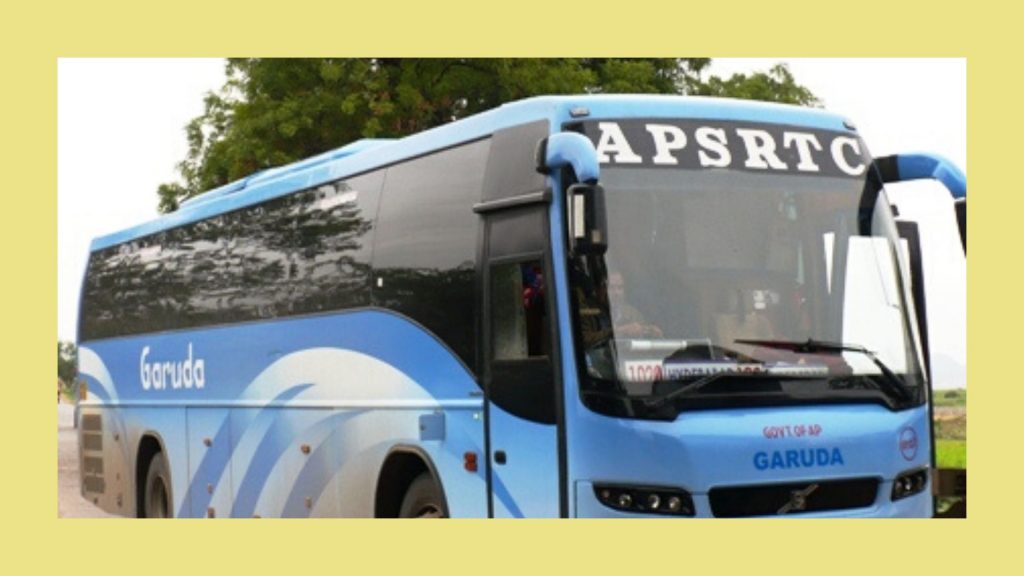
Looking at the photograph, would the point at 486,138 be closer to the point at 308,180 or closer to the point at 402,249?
the point at 402,249

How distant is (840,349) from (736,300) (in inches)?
30.5

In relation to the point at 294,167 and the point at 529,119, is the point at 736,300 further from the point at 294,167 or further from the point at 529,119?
the point at 294,167

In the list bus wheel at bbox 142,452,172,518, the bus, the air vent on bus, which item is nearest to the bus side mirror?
the bus

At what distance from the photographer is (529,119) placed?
11664mm

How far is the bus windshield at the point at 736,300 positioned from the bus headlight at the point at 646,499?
0.46 m

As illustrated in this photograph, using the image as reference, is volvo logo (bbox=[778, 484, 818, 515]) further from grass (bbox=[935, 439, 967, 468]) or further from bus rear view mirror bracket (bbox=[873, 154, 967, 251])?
grass (bbox=[935, 439, 967, 468])

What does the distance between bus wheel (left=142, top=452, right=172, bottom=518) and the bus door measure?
7340 millimetres

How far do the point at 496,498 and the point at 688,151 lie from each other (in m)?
2.61

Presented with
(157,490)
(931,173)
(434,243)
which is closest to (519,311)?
(434,243)

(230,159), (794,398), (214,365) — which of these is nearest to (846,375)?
(794,398)

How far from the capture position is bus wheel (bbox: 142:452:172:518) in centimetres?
1823

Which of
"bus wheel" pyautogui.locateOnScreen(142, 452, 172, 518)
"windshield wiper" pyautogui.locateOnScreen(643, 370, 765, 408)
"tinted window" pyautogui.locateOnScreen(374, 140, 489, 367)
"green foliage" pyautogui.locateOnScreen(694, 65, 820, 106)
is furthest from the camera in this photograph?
"green foliage" pyautogui.locateOnScreen(694, 65, 820, 106)

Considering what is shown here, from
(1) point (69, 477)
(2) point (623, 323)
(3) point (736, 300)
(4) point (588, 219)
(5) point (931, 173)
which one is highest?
(5) point (931, 173)

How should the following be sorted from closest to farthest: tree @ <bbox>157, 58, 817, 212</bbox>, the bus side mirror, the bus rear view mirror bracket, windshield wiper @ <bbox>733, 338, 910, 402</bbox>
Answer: the bus side mirror < windshield wiper @ <bbox>733, 338, 910, 402</bbox> < the bus rear view mirror bracket < tree @ <bbox>157, 58, 817, 212</bbox>
